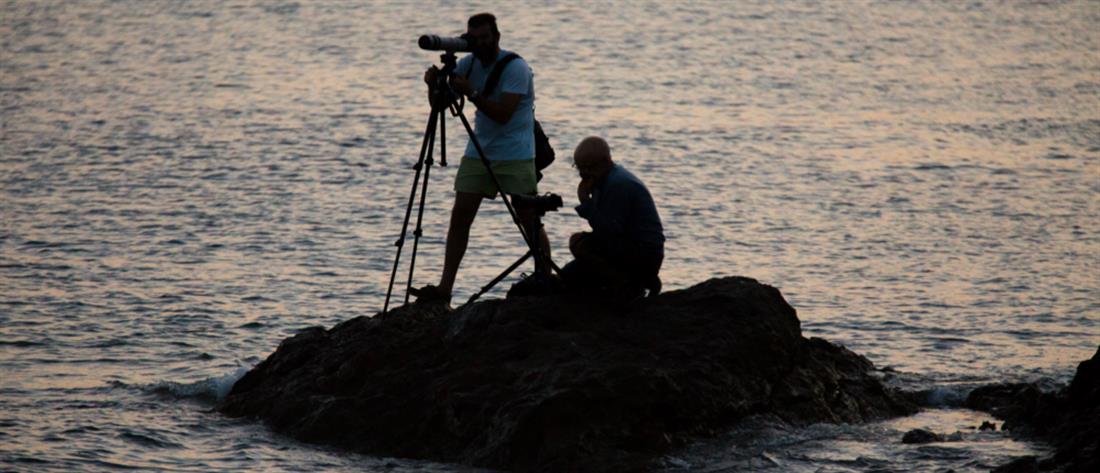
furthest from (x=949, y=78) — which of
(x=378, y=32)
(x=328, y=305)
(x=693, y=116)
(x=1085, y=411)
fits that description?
(x=1085, y=411)

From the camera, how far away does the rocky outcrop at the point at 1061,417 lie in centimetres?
950

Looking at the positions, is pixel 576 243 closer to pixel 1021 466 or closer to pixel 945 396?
pixel 1021 466

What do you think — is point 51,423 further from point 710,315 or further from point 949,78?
point 949,78

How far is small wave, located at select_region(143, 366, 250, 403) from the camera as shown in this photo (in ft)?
41.9

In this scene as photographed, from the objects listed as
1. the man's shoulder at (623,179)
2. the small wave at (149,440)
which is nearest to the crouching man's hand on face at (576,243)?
the man's shoulder at (623,179)

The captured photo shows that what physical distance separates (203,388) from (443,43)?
387 cm

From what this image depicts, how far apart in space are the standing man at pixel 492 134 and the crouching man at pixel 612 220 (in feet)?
1.93

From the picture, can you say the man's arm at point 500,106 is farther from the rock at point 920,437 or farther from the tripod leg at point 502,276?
the rock at point 920,437

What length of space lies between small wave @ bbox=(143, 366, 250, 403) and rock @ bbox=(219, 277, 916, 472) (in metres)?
1.16

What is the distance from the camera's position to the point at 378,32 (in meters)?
38.5

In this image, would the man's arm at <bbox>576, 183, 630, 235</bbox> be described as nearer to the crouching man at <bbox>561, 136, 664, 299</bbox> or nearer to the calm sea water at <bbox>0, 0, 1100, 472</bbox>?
the crouching man at <bbox>561, 136, 664, 299</bbox>

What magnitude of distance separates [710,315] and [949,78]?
23285 millimetres

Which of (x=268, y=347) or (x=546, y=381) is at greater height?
(x=546, y=381)

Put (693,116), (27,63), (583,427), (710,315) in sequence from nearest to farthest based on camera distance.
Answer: (583,427)
(710,315)
(693,116)
(27,63)
